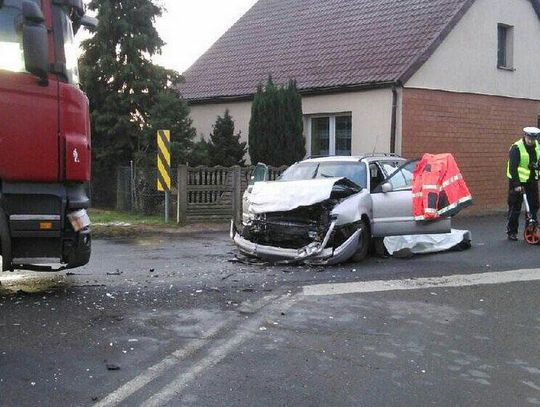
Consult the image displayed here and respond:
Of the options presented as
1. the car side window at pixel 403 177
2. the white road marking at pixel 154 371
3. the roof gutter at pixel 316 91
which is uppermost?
the roof gutter at pixel 316 91

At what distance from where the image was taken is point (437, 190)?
10.1m

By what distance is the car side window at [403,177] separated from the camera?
1053cm

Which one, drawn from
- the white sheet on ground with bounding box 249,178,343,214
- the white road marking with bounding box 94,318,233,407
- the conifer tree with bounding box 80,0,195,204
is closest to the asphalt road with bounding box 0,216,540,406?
the white road marking with bounding box 94,318,233,407

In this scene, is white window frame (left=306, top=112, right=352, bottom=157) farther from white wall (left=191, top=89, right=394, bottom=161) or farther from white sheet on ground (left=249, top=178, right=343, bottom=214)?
white sheet on ground (left=249, top=178, right=343, bottom=214)

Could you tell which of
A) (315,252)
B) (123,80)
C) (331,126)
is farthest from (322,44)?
(315,252)

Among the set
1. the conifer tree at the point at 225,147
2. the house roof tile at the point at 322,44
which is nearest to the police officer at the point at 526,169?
the house roof tile at the point at 322,44

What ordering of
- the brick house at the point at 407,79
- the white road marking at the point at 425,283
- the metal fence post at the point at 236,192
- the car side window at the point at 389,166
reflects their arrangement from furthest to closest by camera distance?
1. the brick house at the point at 407,79
2. the metal fence post at the point at 236,192
3. the car side window at the point at 389,166
4. the white road marking at the point at 425,283

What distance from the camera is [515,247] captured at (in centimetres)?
1162

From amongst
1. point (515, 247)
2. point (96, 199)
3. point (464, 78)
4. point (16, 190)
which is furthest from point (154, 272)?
point (464, 78)

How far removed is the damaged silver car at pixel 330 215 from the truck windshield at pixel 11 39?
4.19 m

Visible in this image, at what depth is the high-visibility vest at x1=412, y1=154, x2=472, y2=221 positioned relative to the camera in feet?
33.1

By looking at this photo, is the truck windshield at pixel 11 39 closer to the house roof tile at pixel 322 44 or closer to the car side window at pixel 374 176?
the car side window at pixel 374 176

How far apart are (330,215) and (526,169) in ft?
15.1

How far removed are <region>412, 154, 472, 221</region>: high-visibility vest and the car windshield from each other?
0.87m
